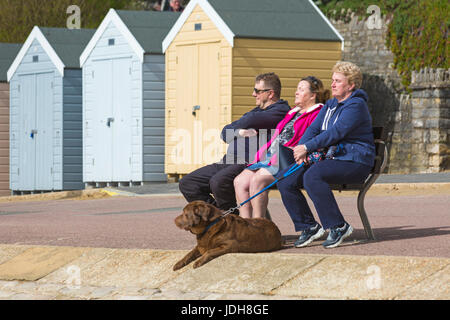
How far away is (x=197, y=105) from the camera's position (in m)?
19.4

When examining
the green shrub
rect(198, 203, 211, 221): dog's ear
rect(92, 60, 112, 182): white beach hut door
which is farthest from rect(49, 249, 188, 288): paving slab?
the green shrub

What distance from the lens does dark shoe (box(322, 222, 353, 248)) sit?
7216mm

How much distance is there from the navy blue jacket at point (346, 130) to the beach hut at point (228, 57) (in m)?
11.3

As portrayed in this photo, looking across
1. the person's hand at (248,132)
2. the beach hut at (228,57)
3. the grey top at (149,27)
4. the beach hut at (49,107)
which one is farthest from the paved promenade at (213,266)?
the beach hut at (49,107)

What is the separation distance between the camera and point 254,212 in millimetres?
7660

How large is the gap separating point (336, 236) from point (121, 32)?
1397cm

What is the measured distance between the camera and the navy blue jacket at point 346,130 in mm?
7152

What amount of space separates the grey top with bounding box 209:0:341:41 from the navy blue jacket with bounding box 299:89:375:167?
37.4 ft

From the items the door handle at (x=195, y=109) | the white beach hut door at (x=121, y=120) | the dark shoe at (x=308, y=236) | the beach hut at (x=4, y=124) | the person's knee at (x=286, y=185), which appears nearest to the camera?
the person's knee at (x=286, y=185)

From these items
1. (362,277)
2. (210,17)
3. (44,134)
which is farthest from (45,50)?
(362,277)

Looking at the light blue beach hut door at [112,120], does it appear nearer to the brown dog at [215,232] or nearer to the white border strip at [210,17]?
the white border strip at [210,17]

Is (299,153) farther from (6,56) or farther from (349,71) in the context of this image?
(6,56)

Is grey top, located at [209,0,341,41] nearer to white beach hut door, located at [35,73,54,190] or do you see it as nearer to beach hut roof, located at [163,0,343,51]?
beach hut roof, located at [163,0,343,51]

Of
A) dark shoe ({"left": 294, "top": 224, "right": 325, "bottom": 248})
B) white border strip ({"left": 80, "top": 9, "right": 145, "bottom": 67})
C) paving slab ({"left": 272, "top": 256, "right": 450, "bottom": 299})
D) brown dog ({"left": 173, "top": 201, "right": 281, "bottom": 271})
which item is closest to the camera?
paving slab ({"left": 272, "top": 256, "right": 450, "bottom": 299})
